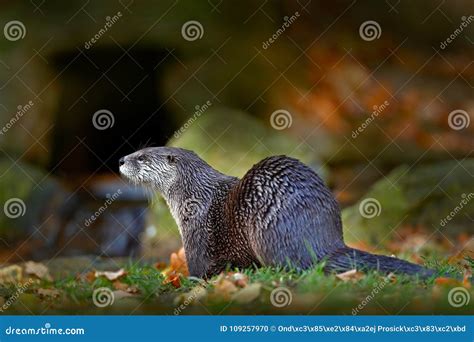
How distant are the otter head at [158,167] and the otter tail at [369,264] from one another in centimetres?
136

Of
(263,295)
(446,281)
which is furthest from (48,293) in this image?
(446,281)

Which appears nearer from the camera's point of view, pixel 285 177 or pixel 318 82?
pixel 285 177

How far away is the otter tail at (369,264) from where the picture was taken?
5096 millimetres

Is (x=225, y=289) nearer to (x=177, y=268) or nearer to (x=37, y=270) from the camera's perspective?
(x=177, y=268)

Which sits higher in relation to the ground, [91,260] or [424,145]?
[424,145]

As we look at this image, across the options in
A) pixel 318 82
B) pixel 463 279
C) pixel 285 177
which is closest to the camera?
pixel 463 279

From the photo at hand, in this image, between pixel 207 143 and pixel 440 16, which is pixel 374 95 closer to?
pixel 440 16

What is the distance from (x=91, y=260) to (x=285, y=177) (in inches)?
116

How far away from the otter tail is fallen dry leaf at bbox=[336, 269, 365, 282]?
0.38 feet

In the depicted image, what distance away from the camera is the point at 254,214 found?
5.41 m

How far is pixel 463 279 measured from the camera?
5.12 m

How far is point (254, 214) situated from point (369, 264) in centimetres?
80

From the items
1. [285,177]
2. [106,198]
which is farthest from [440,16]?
[285,177]

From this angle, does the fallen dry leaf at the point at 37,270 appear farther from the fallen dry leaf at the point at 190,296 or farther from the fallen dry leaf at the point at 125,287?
the fallen dry leaf at the point at 190,296
